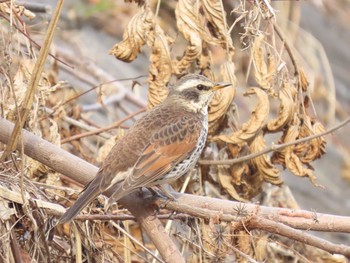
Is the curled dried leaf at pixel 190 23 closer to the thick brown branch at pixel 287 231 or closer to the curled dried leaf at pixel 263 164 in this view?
the curled dried leaf at pixel 263 164

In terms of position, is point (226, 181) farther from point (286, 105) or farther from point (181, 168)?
point (181, 168)

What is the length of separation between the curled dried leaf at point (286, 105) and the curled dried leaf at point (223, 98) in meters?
0.30

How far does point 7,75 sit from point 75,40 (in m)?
4.11

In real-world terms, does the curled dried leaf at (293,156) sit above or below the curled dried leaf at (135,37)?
below

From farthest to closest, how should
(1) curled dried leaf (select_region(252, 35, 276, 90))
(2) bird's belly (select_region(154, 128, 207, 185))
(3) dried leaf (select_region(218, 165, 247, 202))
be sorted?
(3) dried leaf (select_region(218, 165, 247, 202)) < (1) curled dried leaf (select_region(252, 35, 276, 90)) < (2) bird's belly (select_region(154, 128, 207, 185))

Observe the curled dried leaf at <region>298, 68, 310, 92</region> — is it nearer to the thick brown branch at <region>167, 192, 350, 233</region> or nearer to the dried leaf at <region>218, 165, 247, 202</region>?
the dried leaf at <region>218, 165, 247, 202</region>

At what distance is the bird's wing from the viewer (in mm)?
4850

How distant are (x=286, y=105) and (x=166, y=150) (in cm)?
84

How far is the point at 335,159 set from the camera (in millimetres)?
10469

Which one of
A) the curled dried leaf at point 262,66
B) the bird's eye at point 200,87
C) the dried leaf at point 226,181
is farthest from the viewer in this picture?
the dried leaf at point 226,181

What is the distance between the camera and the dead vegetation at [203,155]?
4.46m

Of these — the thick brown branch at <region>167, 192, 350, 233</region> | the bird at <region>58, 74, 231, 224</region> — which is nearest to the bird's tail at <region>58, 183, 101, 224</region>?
the bird at <region>58, 74, 231, 224</region>

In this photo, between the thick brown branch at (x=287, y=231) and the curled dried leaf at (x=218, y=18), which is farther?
the curled dried leaf at (x=218, y=18)

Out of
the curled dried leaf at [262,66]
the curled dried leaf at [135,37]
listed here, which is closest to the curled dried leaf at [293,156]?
the curled dried leaf at [262,66]
